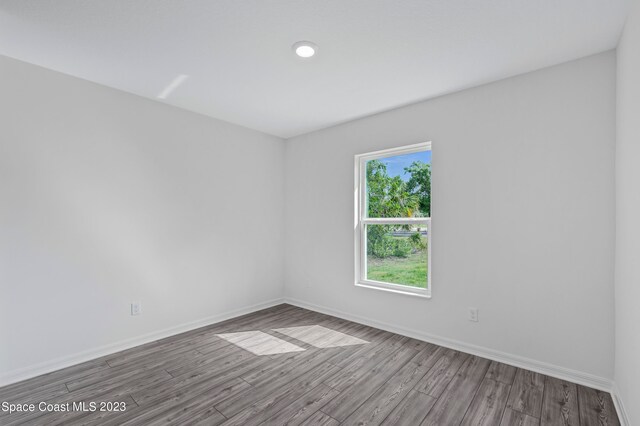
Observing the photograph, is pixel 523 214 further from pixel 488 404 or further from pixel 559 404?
pixel 488 404

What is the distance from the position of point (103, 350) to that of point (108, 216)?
119cm

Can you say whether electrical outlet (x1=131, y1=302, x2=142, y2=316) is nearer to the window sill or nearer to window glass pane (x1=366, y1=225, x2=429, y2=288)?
the window sill

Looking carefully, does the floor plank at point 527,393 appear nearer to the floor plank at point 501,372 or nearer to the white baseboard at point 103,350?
the floor plank at point 501,372

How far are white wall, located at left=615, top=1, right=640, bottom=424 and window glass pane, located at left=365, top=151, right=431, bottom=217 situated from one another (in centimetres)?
148

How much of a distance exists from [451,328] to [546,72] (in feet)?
7.62

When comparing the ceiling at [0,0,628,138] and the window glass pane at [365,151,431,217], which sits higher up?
the ceiling at [0,0,628,138]

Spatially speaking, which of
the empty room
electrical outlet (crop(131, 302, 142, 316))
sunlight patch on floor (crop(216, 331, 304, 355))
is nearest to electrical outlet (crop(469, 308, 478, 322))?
the empty room

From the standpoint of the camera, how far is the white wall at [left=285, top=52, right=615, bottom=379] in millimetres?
2246

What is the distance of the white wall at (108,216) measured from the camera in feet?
7.78

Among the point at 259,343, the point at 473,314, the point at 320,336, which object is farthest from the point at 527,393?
the point at 259,343

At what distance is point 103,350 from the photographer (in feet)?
9.05

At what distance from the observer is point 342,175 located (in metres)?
3.88

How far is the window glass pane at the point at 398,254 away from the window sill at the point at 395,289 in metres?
0.06

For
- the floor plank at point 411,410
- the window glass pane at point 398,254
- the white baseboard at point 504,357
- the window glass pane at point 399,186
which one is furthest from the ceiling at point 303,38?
the floor plank at point 411,410
